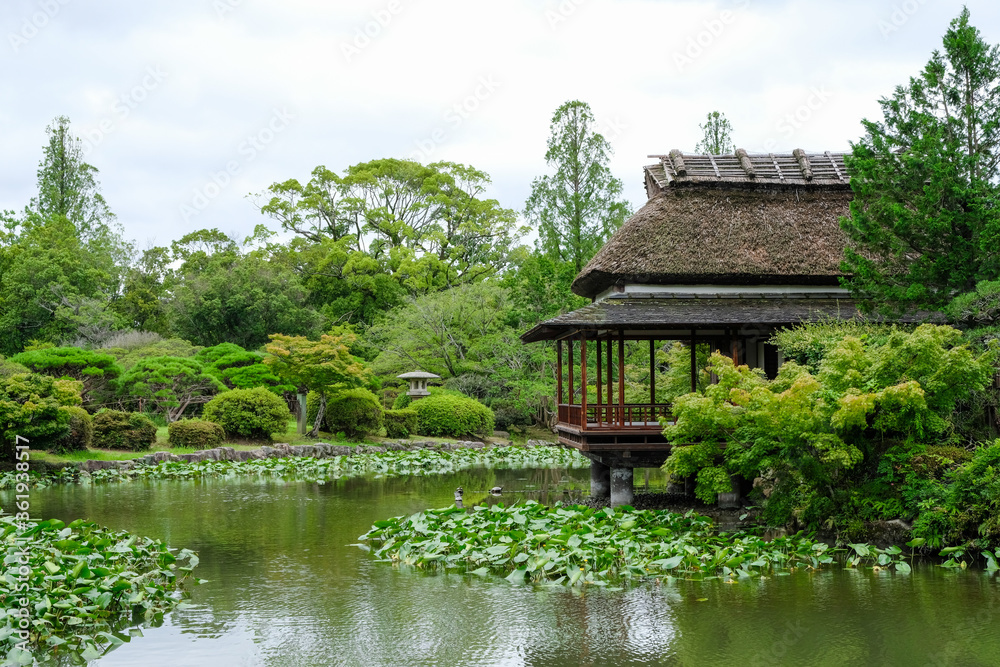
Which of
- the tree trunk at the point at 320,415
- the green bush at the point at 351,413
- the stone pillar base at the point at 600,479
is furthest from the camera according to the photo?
the green bush at the point at 351,413

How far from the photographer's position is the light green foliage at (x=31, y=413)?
655 inches

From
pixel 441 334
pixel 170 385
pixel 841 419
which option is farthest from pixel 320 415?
pixel 841 419

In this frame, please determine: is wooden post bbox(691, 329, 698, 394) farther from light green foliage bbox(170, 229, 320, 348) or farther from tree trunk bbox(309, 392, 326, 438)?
light green foliage bbox(170, 229, 320, 348)

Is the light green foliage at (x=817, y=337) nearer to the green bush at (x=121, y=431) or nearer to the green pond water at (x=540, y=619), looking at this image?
the green pond water at (x=540, y=619)

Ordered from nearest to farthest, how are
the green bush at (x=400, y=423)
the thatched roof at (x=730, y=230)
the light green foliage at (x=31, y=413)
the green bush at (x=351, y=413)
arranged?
the thatched roof at (x=730, y=230), the light green foliage at (x=31, y=413), the green bush at (x=351, y=413), the green bush at (x=400, y=423)

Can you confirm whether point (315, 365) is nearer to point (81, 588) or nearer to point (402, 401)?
point (402, 401)

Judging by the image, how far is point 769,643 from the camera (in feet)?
21.1

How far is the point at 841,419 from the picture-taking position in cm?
917

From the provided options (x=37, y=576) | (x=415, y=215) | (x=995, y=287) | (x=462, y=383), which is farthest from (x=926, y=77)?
(x=415, y=215)

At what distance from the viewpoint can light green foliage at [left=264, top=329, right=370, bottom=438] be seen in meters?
23.4

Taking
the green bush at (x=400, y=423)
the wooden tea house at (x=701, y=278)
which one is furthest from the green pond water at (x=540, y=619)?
the green bush at (x=400, y=423)

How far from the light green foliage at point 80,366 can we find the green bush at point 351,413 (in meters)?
5.86

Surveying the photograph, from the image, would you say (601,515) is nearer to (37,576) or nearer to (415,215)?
(37,576)

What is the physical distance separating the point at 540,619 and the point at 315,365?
1721 cm
